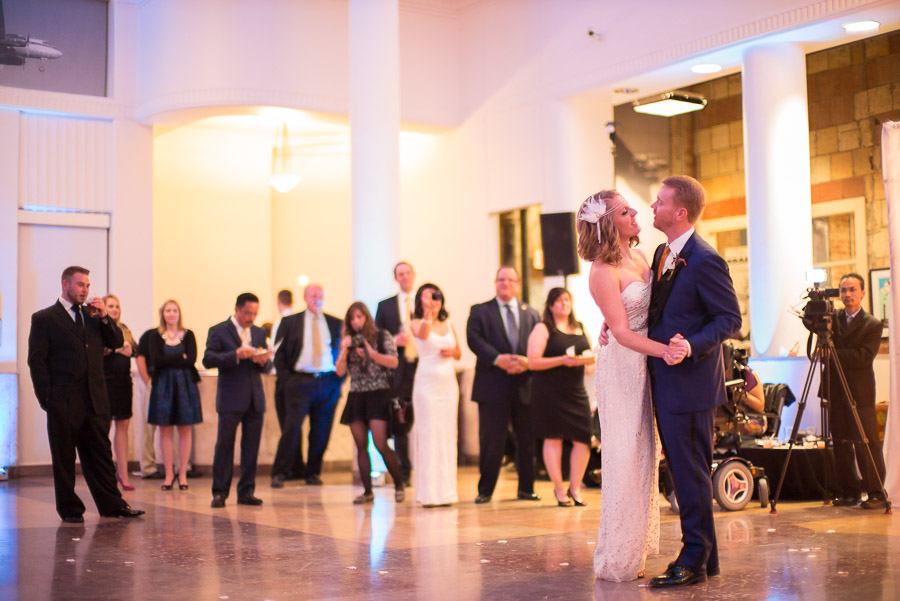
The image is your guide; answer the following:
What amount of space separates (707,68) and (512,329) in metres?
3.47

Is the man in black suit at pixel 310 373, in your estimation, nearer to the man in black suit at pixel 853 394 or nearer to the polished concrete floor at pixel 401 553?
the polished concrete floor at pixel 401 553

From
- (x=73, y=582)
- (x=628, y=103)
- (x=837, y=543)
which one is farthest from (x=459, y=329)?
(x=73, y=582)

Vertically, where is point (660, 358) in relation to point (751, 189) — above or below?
below

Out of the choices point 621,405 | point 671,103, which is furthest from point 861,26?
point 621,405

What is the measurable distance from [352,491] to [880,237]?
20.7 ft

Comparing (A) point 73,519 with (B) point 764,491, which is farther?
(B) point 764,491

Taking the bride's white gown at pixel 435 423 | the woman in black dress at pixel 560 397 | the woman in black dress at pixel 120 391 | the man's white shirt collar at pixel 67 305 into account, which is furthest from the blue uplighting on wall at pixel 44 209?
the woman in black dress at pixel 560 397

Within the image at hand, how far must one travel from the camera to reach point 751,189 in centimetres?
909

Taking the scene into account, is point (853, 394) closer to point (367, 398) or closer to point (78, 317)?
point (367, 398)

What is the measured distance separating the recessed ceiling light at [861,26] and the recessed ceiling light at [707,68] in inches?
53.7

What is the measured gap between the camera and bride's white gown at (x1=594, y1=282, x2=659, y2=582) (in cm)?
446

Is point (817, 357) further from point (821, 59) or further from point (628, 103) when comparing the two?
point (821, 59)

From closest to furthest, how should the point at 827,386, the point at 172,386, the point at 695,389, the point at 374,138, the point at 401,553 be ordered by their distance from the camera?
1. the point at 695,389
2. the point at 401,553
3. the point at 827,386
4. the point at 172,386
5. the point at 374,138

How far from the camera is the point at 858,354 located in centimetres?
726
